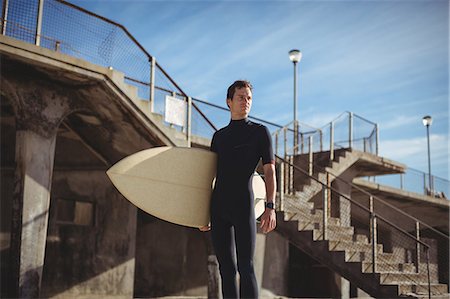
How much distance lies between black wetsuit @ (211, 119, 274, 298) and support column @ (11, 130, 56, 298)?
6.61 metres

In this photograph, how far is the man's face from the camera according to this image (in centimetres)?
391

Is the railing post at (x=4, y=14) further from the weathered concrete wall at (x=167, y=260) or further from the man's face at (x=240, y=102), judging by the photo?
the weathered concrete wall at (x=167, y=260)

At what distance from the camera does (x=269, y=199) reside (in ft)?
12.7

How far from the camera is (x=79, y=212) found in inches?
522

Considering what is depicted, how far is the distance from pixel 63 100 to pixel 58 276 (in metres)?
4.63

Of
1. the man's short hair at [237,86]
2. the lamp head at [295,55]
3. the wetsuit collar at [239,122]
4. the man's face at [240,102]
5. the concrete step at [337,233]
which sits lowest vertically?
the concrete step at [337,233]

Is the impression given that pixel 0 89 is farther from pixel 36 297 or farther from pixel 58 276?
pixel 58 276

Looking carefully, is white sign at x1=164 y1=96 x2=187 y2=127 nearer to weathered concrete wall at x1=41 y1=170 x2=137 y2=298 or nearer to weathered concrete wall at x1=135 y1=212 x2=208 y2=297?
weathered concrete wall at x1=41 y1=170 x2=137 y2=298

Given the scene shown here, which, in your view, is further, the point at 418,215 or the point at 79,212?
the point at 418,215

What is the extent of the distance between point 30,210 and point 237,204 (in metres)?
6.91


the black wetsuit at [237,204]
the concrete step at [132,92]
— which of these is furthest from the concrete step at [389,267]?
the black wetsuit at [237,204]

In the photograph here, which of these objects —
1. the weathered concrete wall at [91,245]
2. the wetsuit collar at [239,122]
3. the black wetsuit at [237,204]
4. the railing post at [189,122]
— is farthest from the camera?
the weathered concrete wall at [91,245]

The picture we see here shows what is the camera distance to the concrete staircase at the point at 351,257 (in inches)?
362

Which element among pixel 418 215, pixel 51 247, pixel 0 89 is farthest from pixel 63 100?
pixel 418 215
